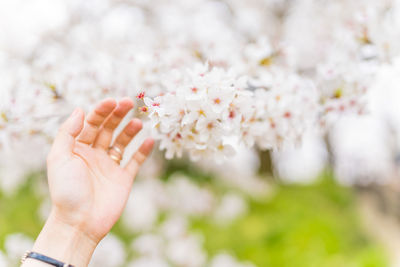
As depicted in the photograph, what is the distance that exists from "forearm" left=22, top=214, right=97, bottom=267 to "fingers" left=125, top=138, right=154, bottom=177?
360 millimetres

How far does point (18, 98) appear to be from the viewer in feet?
6.24

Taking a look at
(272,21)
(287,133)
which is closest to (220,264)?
(287,133)

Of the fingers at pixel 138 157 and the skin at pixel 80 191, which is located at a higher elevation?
the fingers at pixel 138 157

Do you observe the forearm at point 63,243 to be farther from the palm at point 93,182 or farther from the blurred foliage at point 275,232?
the blurred foliage at point 275,232

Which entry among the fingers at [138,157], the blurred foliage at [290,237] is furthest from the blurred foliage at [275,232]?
the fingers at [138,157]

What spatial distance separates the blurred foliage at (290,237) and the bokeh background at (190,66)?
2 cm

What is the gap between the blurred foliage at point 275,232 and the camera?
413 centimetres

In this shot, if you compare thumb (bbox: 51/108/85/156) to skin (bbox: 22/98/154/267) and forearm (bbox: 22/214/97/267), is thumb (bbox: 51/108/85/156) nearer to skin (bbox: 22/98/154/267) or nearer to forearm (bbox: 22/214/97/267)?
skin (bbox: 22/98/154/267)

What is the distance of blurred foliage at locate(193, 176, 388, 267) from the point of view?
414cm

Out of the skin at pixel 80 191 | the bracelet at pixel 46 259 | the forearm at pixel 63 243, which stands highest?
the skin at pixel 80 191

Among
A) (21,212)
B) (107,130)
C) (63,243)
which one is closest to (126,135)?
(107,130)

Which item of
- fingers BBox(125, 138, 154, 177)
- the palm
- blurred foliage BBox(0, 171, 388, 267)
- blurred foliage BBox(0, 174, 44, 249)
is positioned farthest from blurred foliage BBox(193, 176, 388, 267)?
the palm

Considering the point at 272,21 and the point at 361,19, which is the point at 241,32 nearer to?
the point at 272,21

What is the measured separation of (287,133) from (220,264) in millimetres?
2148
